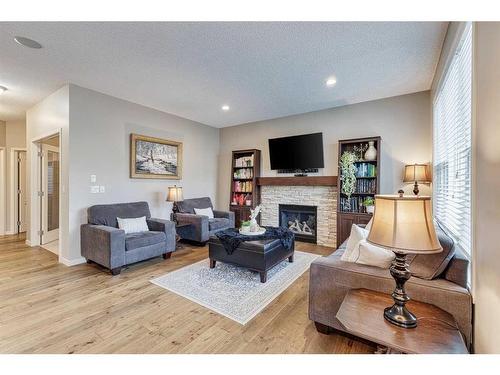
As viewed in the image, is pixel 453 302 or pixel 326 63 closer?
pixel 453 302

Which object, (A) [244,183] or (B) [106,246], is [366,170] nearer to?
(A) [244,183]

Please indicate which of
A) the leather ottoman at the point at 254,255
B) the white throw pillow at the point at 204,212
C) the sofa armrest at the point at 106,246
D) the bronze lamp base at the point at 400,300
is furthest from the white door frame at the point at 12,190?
the bronze lamp base at the point at 400,300

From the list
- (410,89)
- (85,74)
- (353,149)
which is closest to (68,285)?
(85,74)

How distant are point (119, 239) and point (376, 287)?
296 centimetres

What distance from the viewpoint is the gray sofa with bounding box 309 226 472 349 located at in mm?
1398

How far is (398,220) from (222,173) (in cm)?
523

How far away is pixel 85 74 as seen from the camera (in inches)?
124

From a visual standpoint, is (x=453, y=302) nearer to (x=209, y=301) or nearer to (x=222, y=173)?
(x=209, y=301)

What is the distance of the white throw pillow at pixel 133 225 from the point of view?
361 centimetres

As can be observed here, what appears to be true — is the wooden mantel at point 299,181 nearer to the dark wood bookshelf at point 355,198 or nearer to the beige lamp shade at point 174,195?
the dark wood bookshelf at point 355,198

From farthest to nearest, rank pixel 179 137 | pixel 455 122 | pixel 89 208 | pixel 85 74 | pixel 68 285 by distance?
pixel 179 137 < pixel 89 208 < pixel 85 74 < pixel 68 285 < pixel 455 122

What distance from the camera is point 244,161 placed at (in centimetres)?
569

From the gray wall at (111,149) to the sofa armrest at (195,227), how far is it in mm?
573

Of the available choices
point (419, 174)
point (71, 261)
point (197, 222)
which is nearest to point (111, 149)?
point (71, 261)
